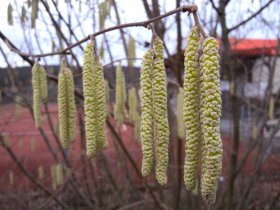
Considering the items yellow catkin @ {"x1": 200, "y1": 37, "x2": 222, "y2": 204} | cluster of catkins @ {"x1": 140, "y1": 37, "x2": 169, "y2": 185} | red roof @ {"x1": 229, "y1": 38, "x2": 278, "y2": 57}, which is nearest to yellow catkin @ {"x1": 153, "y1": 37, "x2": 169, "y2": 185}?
cluster of catkins @ {"x1": 140, "y1": 37, "x2": 169, "y2": 185}

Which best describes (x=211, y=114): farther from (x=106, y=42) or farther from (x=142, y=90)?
(x=106, y=42)

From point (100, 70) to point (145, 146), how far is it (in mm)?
229

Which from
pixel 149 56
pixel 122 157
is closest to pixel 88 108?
pixel 149 56

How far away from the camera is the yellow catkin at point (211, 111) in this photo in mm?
704

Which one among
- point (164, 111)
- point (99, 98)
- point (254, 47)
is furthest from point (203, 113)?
point (254, 47)

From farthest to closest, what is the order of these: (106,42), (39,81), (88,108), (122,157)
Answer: (122,157) < (106,42) < (39,81) < (88,108)

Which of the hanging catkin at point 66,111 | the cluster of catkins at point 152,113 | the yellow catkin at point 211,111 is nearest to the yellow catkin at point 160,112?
the cluster of catkins at point 152,113

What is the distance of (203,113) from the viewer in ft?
2.36

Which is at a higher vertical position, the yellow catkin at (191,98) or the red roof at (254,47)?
the red roof at (254,47)

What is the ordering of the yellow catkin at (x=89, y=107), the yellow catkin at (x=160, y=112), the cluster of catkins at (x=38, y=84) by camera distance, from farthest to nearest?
the cluster of catkins at (x=38, y=84) → the yellow catkin at (x=89, y=107) → the yellow catkin at (x=160, y=112)

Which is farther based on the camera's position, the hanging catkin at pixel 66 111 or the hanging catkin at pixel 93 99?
the hanging catkin at pixel 66 111

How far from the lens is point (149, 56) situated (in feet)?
2.75

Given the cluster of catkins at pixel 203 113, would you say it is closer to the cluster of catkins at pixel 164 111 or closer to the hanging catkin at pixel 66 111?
the cluster of catkins at pixel 164 111

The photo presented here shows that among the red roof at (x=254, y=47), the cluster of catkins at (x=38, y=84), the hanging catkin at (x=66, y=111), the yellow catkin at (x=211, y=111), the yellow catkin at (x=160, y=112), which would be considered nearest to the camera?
the yellow catkin at (x=211, y=111)
